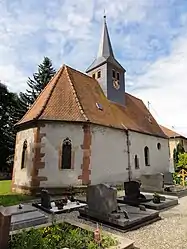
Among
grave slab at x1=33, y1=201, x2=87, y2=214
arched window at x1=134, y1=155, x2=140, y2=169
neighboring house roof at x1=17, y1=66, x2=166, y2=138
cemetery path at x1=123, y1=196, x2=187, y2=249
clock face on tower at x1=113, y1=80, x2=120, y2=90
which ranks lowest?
cemetery path at x1=123, y1=196, x2=187, y2=249

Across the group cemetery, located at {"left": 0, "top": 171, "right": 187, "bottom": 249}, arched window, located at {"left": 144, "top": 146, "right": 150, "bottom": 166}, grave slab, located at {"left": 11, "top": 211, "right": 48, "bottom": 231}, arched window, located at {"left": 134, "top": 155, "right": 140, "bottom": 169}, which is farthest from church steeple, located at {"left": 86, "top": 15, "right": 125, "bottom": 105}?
grave slab, located at {"left": 11, "top": 211, "right": 48, "bottom": 231}

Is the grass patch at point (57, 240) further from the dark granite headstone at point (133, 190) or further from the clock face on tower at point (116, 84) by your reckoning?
the clock face on tower at point (116, 84)

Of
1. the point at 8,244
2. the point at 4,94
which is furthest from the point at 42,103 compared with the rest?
the point at 4,94

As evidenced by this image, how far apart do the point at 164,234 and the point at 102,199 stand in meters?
2.31

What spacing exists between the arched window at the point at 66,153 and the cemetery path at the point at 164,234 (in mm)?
6913

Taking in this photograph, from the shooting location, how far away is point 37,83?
33312 millimetres

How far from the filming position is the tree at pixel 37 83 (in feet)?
104

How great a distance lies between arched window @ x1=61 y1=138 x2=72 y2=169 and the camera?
1379 cm

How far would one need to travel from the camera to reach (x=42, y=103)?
1516 centimetres

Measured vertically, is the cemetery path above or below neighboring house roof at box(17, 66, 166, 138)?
below

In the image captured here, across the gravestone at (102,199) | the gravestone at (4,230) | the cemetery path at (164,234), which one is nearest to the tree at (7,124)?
the gravestone at (102,199)

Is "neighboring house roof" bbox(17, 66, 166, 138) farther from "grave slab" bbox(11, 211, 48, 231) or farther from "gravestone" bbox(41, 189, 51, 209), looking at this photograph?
"grave slab" bbox(11, 211, 48, 231)

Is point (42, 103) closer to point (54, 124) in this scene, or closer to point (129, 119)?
point (54, 124)

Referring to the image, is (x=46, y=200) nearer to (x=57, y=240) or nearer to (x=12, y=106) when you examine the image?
(x=57, y=240)
